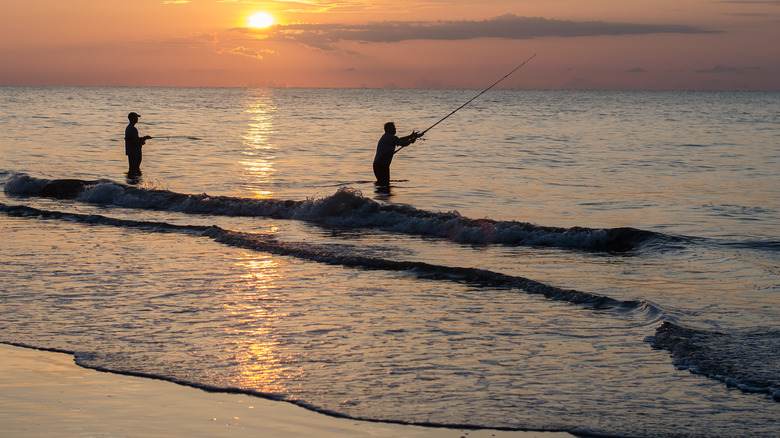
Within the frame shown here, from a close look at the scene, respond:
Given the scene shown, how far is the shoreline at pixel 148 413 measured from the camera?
467cm

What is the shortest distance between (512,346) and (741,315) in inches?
96.2

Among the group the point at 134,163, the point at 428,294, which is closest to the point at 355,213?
the point at 428,294

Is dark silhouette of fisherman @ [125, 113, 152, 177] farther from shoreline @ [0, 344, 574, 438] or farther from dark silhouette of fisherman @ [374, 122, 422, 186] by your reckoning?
shoreline @ [0, 344, 574, 438]

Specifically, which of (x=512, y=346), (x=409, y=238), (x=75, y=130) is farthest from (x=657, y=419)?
(x=75, y=130)

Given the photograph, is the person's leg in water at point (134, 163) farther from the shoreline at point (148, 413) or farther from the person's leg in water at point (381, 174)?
the shoreline at point (148, 413)

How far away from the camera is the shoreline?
467 cm

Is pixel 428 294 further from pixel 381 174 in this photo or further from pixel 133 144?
pixel 133 144

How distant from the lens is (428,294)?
856 cm

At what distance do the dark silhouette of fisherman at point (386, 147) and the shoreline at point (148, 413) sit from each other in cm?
1128

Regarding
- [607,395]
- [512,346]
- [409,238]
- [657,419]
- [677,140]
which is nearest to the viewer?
[657,419]

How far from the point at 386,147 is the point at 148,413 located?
42.2 feet

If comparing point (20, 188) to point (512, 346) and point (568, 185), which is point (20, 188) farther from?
point (512, 346)

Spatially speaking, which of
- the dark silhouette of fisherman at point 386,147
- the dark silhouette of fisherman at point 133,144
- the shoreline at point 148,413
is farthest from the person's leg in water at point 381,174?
the shoreline at point 148,413

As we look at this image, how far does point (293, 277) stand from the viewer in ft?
31.0
